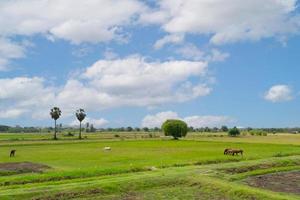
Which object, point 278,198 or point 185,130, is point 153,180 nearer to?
point 278,198

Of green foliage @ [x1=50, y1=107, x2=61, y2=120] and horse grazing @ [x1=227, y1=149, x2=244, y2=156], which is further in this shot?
green foliage @ [x1=50, y1=107, x2=61, y2=120]

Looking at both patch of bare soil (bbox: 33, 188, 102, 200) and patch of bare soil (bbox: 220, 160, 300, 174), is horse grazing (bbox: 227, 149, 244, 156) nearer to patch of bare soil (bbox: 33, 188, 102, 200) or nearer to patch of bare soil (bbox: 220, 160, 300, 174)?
patch of bare soil (bbox: 220, 160, 300, 174)

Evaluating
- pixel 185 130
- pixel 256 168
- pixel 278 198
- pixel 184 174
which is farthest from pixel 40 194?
pixel 185 130

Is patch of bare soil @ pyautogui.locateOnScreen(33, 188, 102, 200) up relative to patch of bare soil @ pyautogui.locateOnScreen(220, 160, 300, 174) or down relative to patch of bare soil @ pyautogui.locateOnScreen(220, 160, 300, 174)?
down

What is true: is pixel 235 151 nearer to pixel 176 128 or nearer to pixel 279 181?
pixel 279 181

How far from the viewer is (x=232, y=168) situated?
31625mm

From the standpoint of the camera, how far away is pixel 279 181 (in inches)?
1113

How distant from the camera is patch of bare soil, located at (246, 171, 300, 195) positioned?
2572 cm

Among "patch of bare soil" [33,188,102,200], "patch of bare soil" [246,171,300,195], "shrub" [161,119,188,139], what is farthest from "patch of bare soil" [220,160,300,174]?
"shrub" [161,119,188,139]

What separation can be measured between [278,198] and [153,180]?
7836 mm

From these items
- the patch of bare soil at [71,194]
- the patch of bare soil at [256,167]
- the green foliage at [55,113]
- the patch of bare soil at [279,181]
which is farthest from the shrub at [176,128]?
the patch of bare soil at [71,194]

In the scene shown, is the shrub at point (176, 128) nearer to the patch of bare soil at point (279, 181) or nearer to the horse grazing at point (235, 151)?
the horse grazing at point (235, 151)

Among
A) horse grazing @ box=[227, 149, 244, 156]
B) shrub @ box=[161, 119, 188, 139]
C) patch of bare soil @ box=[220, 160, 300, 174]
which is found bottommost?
patch of bare soil @ box=[220, 160, 300, 174]

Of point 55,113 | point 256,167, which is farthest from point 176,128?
point 256,167
